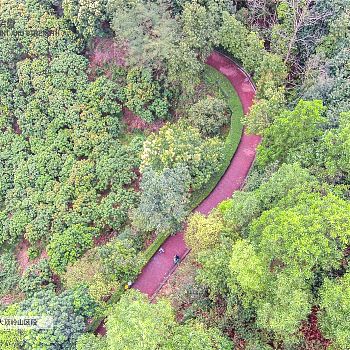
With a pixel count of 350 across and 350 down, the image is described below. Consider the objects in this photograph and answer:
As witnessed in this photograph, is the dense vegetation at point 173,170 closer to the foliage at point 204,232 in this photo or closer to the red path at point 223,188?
the foliage at point 204,232

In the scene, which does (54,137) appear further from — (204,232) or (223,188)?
(204,232)

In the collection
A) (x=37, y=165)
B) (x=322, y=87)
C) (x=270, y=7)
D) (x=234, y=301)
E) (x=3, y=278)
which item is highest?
(x=270, y=7)

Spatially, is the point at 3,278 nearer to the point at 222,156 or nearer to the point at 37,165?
the point at 37,165

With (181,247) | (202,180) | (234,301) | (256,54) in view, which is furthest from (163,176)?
(256,54)

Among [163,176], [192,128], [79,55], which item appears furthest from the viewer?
[79,55]

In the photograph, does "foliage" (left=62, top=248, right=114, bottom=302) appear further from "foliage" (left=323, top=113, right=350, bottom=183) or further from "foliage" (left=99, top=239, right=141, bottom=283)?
"foliage" (left=323, top=113, right=350, bottom=183)

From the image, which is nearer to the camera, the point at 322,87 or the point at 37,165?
Answer: the point at 322,87
